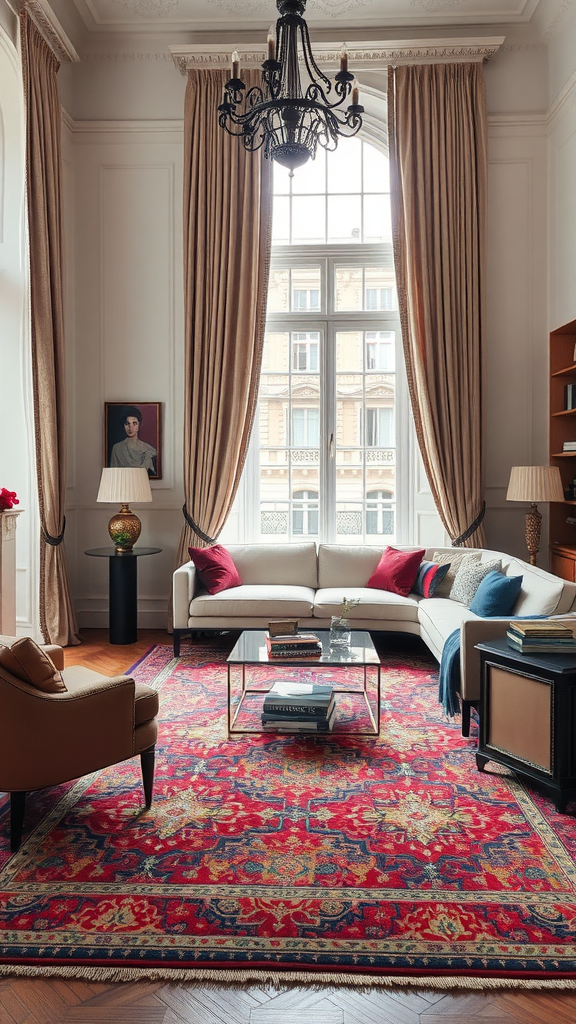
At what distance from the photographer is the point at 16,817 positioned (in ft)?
8.07

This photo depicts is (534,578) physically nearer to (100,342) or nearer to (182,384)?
(182,384)

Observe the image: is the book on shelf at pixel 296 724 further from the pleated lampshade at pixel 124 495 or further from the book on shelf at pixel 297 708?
the pleated lampshade at pixel 124 495

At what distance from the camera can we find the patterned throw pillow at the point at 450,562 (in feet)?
17.1

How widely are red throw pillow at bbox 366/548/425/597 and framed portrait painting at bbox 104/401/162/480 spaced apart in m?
2.08

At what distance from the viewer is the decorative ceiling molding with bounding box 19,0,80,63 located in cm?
494

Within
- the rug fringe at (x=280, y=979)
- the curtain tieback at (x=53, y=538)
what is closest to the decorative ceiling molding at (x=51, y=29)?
the curtain tieback at (x=53, y=538)

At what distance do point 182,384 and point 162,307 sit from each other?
2.25 ft

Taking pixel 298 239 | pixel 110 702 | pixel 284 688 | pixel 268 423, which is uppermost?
pixel 298 239

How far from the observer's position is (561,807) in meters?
2.74

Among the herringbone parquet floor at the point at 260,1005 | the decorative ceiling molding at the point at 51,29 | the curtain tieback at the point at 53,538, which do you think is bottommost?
the herringbone parquet floor at the point at 260,1005

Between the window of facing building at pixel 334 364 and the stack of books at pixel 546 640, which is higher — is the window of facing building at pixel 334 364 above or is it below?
above

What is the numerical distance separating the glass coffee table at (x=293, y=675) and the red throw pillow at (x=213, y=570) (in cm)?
83

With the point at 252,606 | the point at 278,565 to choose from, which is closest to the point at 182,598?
the point at 252,606

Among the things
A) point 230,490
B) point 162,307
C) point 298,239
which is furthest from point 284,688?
point 298,239
